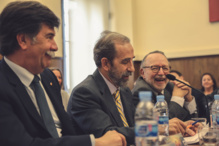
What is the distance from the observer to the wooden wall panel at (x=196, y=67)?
5.70 metres

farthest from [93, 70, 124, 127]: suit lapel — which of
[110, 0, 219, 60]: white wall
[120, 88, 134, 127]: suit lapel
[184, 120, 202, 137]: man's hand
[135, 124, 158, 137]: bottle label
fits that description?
[110, 0, 219, 60]: white wall

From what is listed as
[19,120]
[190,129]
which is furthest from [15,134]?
[190,129]

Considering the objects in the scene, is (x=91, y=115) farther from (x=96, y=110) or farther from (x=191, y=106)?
(x=191, y=106)

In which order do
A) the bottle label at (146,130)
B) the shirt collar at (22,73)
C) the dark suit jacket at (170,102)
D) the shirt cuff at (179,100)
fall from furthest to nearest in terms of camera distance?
the shirt cuff at (179,100)
the dark suit jacket at (170,102)
the shirt collar at (22,73)
the bottle label at (146,130)

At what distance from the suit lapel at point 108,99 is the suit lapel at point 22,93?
665 mm

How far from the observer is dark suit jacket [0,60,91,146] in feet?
4.08

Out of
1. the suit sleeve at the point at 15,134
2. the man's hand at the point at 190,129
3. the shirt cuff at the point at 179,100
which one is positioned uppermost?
the suit sleeve at the point at 15,134

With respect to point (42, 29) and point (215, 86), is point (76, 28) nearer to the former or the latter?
point (215, 86)

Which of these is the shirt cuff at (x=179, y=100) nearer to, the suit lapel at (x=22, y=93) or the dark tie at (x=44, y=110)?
the dark tie at (x=44, y=110)

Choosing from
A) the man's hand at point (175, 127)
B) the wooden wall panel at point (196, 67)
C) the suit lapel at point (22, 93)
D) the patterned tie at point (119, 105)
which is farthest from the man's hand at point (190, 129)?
the wooden wall panel at point (196, 67)

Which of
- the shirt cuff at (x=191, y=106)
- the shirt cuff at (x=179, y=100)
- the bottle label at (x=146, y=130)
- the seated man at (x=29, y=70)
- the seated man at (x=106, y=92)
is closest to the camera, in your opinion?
the bottle label at (x=146, y=130)

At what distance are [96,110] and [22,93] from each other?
578 millimetres

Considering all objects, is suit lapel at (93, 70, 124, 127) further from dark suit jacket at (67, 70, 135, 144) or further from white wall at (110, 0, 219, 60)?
white wall at (110, 0, 219, 60)

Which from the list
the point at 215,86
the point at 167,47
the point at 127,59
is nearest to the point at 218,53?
the point at 215,86
